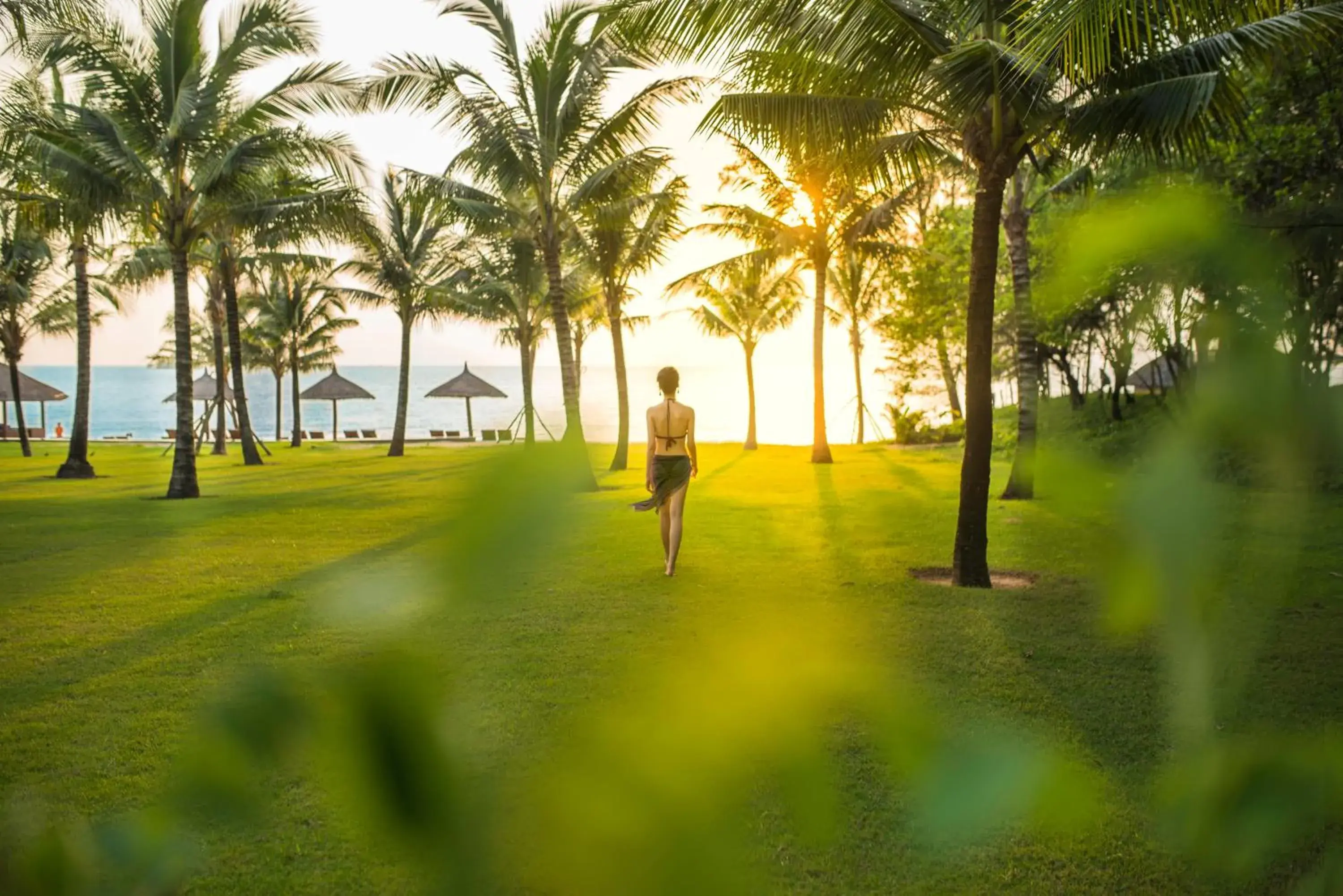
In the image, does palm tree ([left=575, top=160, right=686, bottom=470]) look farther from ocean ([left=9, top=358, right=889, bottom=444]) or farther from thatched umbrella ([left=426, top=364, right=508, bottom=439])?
thatched umbrella ([left=426, top=364, right=508, bottom=439])

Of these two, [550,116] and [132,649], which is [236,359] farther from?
[132,649]

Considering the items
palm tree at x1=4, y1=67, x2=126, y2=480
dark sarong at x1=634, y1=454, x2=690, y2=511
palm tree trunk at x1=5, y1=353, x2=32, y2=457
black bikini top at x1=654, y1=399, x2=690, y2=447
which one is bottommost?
dark sarong at x1=634, y1=454, x2=690, y2=511

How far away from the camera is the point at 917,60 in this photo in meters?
6.86

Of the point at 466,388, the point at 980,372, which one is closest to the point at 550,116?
the point at 980,372

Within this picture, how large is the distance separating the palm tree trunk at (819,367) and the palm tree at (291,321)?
19.2 metres

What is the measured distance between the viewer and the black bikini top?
8.59 meters

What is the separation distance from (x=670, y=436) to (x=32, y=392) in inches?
1905

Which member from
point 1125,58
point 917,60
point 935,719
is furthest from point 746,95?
point 935,719

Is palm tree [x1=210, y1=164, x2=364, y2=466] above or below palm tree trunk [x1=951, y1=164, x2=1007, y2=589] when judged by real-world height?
above

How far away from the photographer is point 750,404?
35.2m

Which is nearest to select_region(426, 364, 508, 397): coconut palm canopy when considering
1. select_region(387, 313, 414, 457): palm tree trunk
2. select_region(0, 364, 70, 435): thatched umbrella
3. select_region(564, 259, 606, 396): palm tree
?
select_region(564, 259, 606, 396): palm tree

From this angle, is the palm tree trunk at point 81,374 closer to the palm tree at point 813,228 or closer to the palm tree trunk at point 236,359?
the palm tree trunk at point 236,359

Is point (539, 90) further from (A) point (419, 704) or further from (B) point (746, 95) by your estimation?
(A) point (419, 704)

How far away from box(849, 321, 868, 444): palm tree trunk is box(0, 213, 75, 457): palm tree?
24.9 meters
